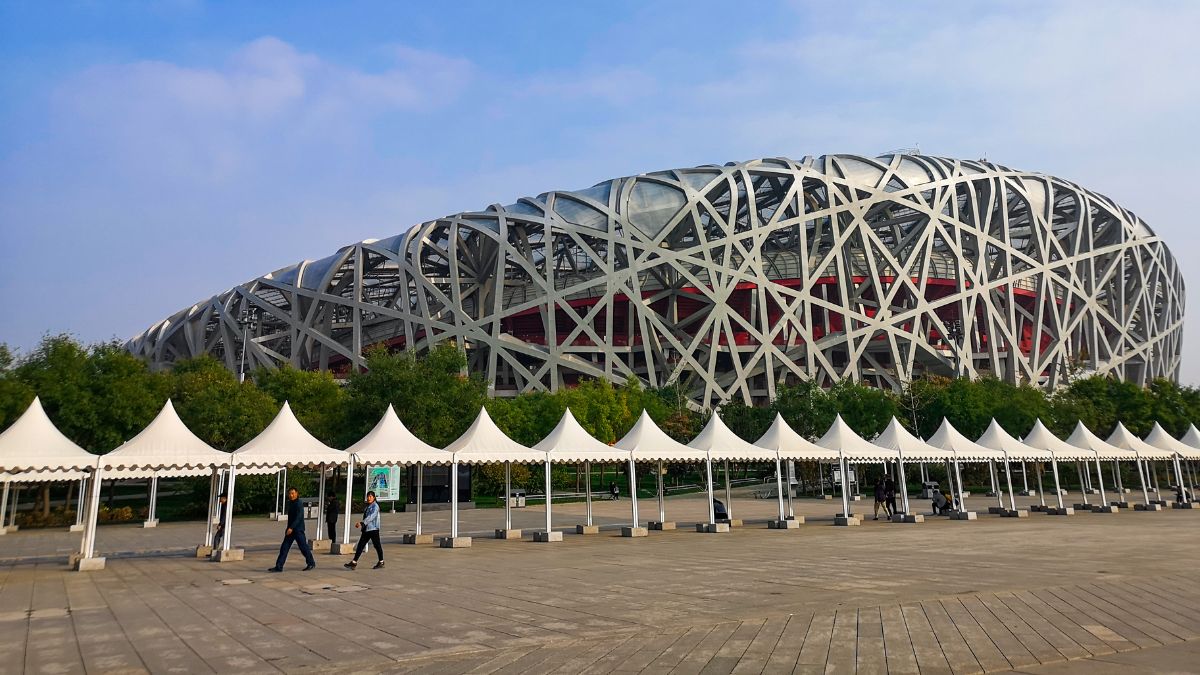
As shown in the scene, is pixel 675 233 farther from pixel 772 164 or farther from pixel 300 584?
pixel 300 584

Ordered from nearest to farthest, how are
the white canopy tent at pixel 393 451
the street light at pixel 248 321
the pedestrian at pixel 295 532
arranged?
the pedestrian at pixel 295 532
the white canopy tent at pixel 393 451
the street light at pixel 248 321

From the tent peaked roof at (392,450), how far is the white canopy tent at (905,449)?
50.9ft

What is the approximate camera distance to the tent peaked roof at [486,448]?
19641mm

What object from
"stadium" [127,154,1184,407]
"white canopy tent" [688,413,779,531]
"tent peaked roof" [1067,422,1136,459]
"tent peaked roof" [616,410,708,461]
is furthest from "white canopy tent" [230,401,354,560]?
"stadium" [127,154,1184,407]

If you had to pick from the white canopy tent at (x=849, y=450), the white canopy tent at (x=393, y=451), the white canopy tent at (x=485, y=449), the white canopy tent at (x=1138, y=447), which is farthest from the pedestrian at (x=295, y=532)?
the white canopy tent at (x=1138, y=447)

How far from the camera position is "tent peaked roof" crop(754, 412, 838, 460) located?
2394 centimetres

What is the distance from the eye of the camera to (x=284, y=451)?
17406mm

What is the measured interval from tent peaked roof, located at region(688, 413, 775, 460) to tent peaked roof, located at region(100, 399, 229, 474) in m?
13.6

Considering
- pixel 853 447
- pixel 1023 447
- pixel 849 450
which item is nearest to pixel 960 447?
pixel 1023 447

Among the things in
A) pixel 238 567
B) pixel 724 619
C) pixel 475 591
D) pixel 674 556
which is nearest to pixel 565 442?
pixel 674 556

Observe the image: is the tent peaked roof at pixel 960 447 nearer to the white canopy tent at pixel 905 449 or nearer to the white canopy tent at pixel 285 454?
the white canopy tent at pixel 905 449

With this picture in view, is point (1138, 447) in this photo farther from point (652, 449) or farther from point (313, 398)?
point (313, 398)

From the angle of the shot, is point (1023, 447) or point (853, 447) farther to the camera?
point (1023, 447)

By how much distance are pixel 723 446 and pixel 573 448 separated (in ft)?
17.1
